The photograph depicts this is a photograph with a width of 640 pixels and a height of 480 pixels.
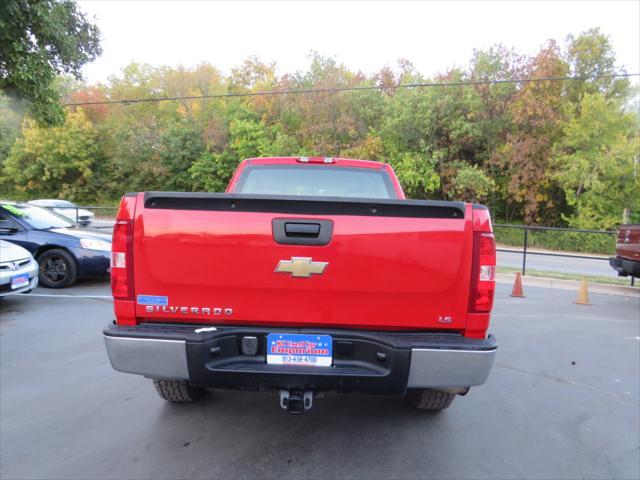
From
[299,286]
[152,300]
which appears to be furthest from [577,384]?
[152,300]

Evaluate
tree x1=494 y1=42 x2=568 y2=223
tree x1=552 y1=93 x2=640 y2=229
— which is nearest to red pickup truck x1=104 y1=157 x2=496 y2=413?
tree x1=552 y1=93 x2=640 y2=229

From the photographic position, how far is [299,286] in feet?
8.25

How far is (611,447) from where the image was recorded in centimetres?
304

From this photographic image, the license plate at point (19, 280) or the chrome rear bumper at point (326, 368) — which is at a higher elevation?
the chrome rear bumper at point (326, 368)

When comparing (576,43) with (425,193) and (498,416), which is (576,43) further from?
(498,416)

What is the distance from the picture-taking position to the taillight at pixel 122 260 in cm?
251

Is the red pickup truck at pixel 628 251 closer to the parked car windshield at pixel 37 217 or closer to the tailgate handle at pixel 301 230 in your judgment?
the tailgate handle at pixel 301 230

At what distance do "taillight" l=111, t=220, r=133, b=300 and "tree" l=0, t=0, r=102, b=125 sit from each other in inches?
336

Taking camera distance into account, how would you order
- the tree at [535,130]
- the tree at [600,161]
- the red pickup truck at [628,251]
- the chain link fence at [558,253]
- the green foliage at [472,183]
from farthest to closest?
the green foliage at [472,183] < the tree at [535,130] < the tree at [600,161] < the chain link fence at [558,253] < the red pickup truck at [628,251]

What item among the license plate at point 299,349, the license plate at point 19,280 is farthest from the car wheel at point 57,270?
the license plate at point 299,349

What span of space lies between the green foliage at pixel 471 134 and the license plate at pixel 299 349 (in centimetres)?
1600

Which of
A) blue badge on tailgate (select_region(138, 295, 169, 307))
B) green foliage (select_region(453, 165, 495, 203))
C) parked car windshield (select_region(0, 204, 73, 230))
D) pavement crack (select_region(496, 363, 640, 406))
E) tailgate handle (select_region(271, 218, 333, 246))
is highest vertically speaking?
green foliage (select_region(453, 165, 495, 203))

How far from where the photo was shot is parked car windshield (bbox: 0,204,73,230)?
825 centimetres

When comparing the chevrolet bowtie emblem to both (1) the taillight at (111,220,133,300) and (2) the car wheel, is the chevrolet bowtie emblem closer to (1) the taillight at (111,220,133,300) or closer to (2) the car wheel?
(1) the taillight at (111,220,133,300)
